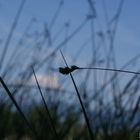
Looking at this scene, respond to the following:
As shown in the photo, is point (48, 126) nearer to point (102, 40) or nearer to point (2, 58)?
point (2, 58)

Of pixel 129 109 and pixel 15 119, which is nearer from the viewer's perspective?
pixel 129 109

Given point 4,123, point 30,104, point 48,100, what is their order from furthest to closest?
point 30,104 < point 48,100 < point 4,123

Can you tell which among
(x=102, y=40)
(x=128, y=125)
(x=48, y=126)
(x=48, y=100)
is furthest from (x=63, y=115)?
(x=128, y=125)

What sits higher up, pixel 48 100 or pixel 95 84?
pixel 48 100

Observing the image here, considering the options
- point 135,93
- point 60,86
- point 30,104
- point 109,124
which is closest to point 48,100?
point 60,86

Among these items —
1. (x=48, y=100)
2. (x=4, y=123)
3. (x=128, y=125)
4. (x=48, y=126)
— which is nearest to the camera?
(x=128, y=125)

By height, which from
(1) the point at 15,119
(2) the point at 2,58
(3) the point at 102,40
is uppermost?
(3) the point at 102,40

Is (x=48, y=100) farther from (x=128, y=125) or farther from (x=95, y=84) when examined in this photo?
(x=128, y=125)

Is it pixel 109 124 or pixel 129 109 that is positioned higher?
pixel 129 109

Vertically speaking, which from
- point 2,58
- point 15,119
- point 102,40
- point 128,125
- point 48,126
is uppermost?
point 102,40
